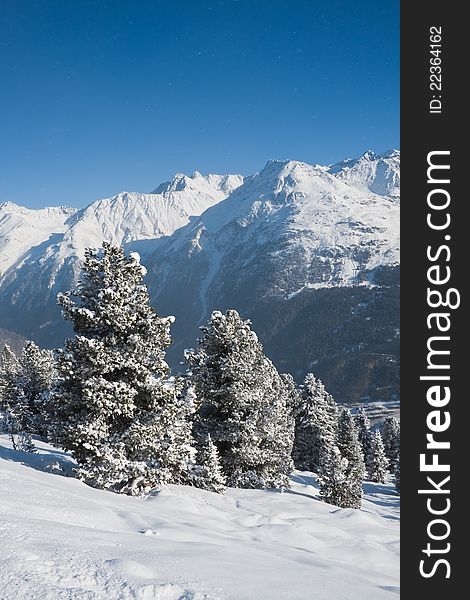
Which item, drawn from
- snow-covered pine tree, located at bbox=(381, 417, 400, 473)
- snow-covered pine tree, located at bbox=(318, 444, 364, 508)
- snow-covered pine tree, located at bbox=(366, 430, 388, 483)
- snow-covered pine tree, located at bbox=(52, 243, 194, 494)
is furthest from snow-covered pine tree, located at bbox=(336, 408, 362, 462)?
snow-covered pine tree, located at bbox=(52, 243, 194, 494)

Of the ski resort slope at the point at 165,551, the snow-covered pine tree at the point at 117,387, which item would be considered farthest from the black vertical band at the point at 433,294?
the snow-covered pine tree at the point at 117,387

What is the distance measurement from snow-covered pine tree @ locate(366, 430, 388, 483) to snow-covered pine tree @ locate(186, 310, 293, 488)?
57.1 metres

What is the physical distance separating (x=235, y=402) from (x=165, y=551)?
53.1ft

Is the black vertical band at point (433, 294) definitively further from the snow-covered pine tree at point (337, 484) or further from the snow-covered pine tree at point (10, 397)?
the snow-covered pine tree at point (10, 397)

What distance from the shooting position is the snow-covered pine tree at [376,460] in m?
75.0

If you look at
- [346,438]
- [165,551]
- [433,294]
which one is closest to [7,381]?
[346,438]

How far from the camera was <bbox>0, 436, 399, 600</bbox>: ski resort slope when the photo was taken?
4859 mm

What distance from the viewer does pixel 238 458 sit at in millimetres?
22359

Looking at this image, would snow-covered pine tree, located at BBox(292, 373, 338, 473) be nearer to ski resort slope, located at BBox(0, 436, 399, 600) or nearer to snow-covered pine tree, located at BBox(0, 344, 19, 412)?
snow-covered pine tree, located at BBox(0, 344, 19, 412)

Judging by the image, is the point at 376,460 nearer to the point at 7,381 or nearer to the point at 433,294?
the point at 7,381

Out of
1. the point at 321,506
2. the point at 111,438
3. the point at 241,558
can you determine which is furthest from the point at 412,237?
the point at 321,506

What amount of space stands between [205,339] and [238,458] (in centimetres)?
607

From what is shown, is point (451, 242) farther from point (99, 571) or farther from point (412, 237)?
point (99, 571)

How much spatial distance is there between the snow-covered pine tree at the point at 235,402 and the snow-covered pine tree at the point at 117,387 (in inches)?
258
